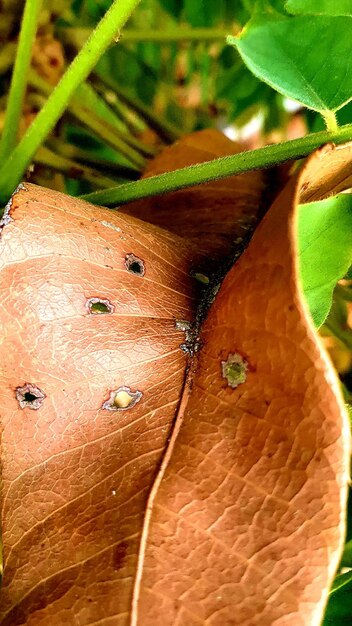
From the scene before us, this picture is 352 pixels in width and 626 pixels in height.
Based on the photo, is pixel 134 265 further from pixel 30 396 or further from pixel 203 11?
pixel 203 11

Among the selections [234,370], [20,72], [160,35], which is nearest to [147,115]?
[160,35]

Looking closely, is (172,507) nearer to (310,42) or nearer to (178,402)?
(178,402)

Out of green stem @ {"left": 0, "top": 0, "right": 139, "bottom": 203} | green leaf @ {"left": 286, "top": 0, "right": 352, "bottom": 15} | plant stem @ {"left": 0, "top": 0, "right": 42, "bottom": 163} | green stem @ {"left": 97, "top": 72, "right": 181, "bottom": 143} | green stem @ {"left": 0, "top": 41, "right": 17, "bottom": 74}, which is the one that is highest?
green stem @ {"left": 97, "top": 72, "right": 181, "bottom": 143}

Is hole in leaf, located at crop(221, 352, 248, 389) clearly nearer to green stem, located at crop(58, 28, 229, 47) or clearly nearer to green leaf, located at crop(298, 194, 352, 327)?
green leaf, located at crop(298, 194, 352, 327)

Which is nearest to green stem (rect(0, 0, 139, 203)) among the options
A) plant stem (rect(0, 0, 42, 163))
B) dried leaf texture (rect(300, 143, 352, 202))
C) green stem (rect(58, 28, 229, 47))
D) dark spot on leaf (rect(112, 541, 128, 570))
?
plant stem (rect(0, 0, 42, 163))

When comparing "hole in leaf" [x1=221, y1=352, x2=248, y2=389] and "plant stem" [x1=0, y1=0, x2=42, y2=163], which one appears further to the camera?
"plant stem" [x1=0, y1=0, x2=42, y2=163]

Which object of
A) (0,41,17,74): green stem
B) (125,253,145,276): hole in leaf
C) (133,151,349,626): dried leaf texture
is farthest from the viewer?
(0,41,17,74): green stem

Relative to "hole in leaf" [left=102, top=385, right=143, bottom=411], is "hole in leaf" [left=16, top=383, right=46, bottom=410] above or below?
above
